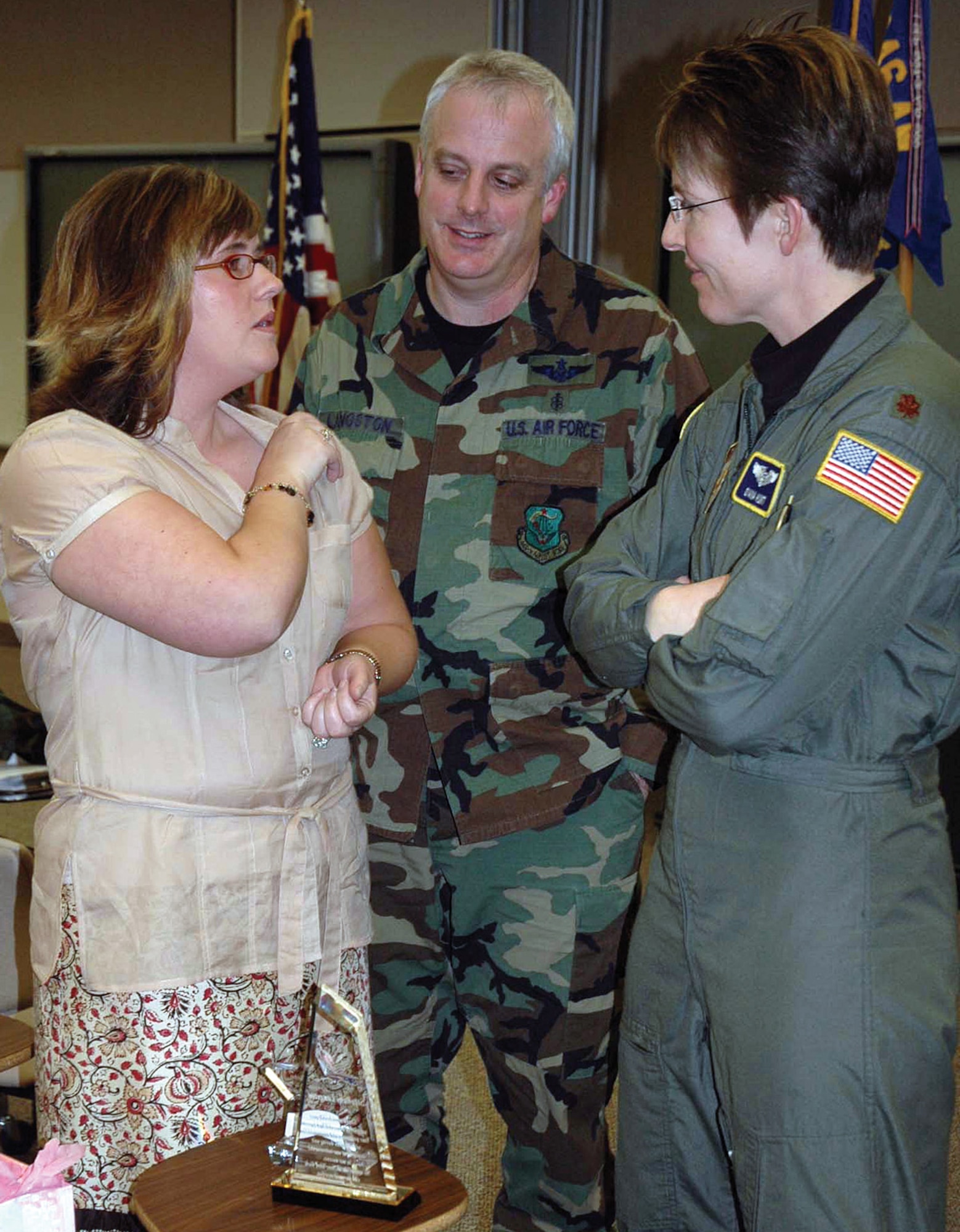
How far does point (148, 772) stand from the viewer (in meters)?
1.46

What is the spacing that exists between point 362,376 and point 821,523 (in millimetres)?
1049

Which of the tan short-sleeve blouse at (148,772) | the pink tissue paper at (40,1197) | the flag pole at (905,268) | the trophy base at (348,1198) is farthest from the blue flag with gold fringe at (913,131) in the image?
the pink tissue paper at (40,1197)

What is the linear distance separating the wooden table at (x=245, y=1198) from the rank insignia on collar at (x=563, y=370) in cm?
111

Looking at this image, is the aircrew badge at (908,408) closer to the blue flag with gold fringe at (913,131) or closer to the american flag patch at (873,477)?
the american flag patch at (873,477)

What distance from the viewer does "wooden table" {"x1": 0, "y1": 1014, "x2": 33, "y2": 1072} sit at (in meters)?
1.77

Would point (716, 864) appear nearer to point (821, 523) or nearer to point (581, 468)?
point (821, 523)

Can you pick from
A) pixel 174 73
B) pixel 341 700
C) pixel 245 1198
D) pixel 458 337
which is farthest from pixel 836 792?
pixel 174 73

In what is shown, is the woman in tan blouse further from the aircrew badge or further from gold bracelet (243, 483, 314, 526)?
the aircrew badge

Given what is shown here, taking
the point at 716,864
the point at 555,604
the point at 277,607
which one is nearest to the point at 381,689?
the point at 277,607

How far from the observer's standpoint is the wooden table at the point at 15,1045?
1.77 metres

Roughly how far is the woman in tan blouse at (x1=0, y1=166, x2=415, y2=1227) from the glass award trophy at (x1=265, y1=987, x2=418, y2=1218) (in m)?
0.18

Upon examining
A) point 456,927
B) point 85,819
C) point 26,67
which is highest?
point 26,67

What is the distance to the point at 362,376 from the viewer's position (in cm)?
208

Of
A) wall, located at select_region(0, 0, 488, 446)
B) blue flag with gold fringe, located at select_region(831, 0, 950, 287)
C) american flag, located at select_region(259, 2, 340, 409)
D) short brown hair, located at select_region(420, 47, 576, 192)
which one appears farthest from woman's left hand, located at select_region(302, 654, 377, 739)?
wall, located at select_region(0, 0, 488, 446)
